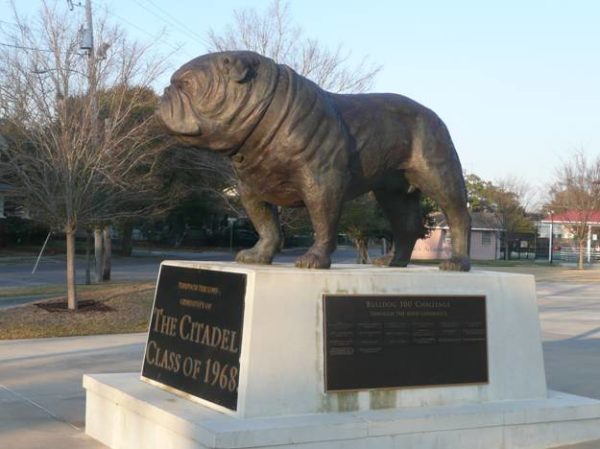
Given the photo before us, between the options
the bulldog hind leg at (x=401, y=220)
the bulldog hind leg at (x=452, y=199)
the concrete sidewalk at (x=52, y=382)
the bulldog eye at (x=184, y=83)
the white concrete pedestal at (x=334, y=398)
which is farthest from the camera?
the bulldog hind leg at (x=401, y=220)

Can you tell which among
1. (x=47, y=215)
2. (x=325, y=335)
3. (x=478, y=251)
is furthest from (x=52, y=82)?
(x=478, y=251)

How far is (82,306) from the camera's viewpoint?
16312 millimetres

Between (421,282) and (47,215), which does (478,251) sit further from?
(421,282)

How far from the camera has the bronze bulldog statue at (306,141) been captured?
225 inches

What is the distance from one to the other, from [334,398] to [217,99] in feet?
7.11

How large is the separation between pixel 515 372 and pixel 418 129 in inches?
80.6

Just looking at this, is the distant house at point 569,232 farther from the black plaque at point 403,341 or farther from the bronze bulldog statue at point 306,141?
the black plaque at point 403,341

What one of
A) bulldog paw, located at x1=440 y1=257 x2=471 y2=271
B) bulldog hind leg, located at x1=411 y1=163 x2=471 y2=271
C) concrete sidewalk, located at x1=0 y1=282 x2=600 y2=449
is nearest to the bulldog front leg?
bulldog hind leg, located at x1=411 y1=163 x2=471 y2=271

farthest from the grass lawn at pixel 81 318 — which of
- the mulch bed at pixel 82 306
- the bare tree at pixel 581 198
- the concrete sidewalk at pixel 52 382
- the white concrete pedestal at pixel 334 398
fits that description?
the bare tree at pixel 581 198

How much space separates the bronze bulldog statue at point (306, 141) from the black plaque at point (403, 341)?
478 mm

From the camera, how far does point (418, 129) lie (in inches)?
264

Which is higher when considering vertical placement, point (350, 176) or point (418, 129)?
point (418, 129)

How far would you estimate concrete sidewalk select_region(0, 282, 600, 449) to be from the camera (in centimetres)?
649

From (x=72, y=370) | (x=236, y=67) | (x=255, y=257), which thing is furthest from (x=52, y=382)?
(x=236, y=67)
